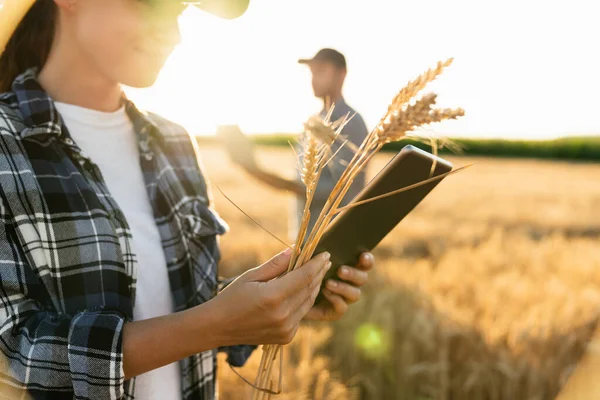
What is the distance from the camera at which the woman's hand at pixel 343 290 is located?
1.37 meters

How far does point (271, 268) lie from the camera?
108 cm

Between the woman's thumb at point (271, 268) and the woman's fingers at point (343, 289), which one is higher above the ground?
the woman's thumb at point (271, 268)

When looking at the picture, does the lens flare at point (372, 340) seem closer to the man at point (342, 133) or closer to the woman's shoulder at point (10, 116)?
the man at point (342, 133)

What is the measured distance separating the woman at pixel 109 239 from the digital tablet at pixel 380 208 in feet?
Result: 0.23

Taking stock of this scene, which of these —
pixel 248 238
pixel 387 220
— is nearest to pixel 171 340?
pixel 387 220

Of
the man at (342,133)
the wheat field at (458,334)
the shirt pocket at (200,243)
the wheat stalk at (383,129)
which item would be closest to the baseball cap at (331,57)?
the man at (342,133)

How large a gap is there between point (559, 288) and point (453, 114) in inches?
133

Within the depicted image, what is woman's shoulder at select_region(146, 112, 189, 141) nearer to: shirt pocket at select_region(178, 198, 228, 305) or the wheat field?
shirt pocket at select_region(178, 198, 228, 305)

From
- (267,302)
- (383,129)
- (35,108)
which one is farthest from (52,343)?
(383,129)

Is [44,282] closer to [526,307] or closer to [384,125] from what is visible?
[384,125]

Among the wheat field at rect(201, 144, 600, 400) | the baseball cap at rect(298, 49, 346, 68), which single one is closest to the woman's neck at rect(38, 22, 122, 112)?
the wheat field at rect(201, 144, 600, 400)

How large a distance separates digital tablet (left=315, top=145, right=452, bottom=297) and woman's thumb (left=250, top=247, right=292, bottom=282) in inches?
5.0

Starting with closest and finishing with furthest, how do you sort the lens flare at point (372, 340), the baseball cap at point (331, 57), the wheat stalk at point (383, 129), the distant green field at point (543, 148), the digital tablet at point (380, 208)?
the wheat stalk at point (383, 129)
the digital tablet at point (380, 208)
the lens flare at point (372, 340)
the baseball cap at point (331, 57)
the distant green field at point (543, 148)

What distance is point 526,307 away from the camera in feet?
11.9
